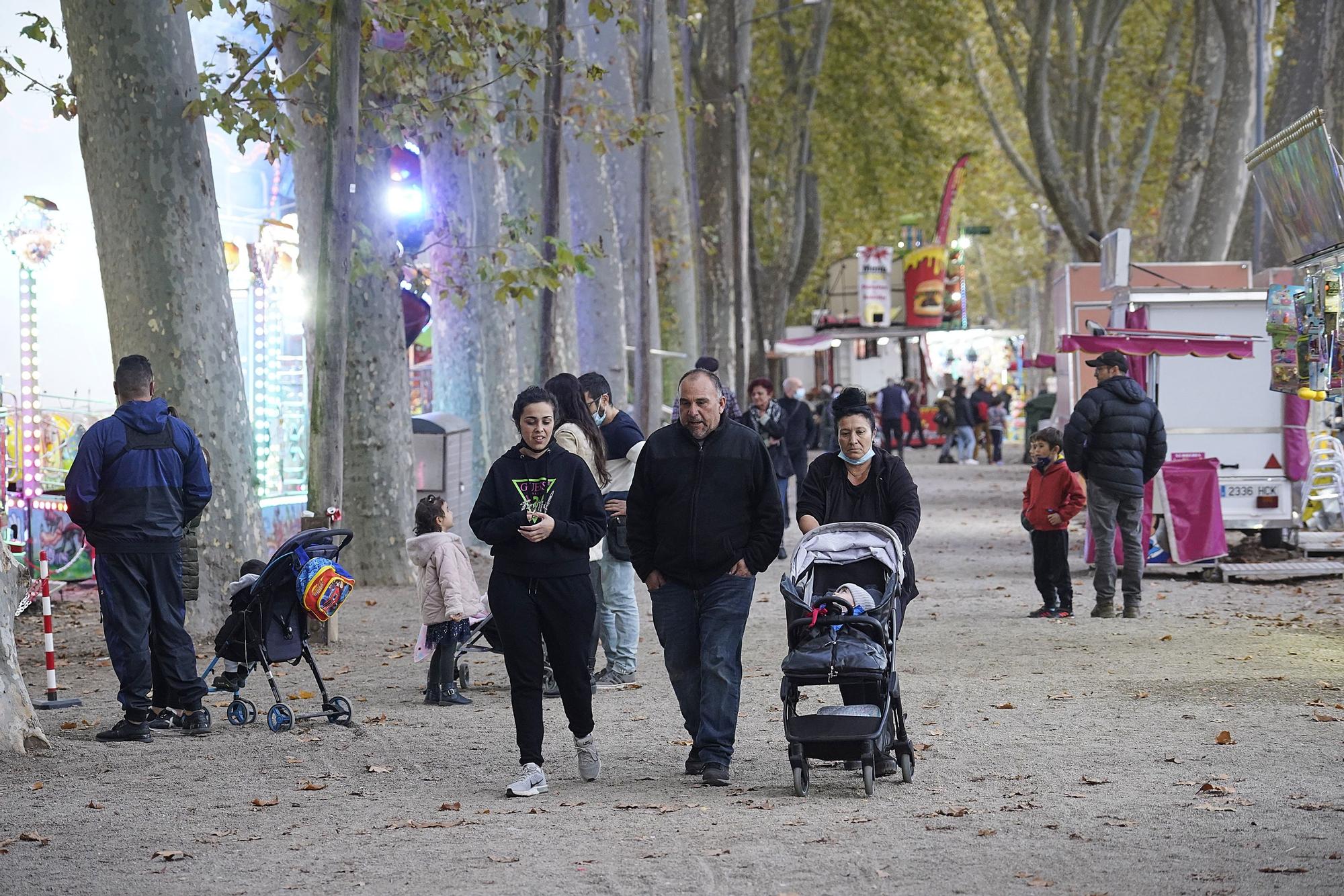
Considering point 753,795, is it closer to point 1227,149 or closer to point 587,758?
point 587,758

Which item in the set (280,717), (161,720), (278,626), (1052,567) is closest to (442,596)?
(278,626)

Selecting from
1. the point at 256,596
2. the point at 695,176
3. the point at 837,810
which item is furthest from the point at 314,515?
the point at 695,176

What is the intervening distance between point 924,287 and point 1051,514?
153 ft

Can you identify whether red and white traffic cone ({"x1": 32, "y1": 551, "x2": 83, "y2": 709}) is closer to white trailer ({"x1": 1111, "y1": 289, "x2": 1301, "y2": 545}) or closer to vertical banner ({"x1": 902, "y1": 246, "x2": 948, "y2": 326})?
white trailer ({"x1": 1111, "y1": 289, "x2": 1301, "y2": 545})

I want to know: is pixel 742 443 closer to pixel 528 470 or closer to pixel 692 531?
pixel 692 531

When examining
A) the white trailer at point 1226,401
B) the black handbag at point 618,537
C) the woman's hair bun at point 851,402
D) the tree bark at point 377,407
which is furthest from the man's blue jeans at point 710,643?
the white trailer at point 1226,401

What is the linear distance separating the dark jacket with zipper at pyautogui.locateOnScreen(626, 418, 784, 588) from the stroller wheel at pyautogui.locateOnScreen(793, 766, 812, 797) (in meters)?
0.87

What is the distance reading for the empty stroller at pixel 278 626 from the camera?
30.0 ft

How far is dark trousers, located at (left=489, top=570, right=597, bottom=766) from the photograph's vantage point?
7.49 meters

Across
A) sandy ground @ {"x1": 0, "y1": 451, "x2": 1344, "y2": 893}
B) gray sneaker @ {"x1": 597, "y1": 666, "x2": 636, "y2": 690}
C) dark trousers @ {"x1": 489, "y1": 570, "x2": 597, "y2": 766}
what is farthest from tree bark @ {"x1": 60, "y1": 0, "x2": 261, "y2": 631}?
dark trousers @ {"x1": 489, "y1": 570, "x2": 597, "y2": 766}

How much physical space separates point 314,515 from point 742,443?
5.31m

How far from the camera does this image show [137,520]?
895cm

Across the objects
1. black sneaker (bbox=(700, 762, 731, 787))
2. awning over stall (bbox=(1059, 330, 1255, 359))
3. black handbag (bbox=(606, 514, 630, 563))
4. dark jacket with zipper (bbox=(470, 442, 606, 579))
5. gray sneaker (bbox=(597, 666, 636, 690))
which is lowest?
gray sneaker (bbox=(597, 666, 636, 690))

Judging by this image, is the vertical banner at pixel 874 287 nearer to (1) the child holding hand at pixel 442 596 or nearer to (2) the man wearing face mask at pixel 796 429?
(2) the man wearing face mask at pixel 796 429
